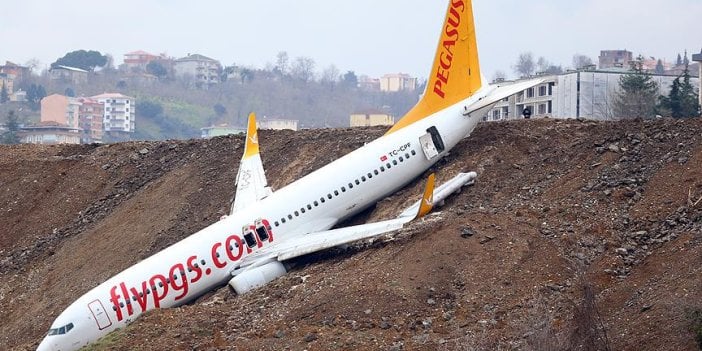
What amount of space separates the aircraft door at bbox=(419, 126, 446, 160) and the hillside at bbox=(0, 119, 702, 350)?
0.87 meters

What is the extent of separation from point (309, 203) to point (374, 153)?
3.43 meters

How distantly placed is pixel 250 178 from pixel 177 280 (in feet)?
28.0

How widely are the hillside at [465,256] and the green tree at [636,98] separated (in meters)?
29.4

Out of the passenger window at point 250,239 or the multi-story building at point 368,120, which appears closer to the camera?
the passenger window at point 250,239

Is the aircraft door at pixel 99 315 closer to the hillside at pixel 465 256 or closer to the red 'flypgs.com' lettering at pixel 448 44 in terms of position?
the hillside at pixel 465 256

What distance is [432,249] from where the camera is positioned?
120ft

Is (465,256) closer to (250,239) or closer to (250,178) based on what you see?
(250,239)

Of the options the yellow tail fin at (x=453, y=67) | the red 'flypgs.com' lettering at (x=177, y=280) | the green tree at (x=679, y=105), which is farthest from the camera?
the green tree at (x=679, y=105)

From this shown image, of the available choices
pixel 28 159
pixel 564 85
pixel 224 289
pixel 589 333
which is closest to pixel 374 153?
pixel 224 289

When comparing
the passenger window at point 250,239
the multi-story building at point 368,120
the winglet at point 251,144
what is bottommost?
the multi-story building at point 368,120

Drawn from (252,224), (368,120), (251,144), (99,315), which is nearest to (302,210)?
(252,224)

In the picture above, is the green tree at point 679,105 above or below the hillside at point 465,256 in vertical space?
above

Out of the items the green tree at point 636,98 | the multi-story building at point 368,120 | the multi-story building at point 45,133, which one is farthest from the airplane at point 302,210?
the multi-story building at point 45,133

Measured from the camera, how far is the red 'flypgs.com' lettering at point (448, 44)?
48656 mm
